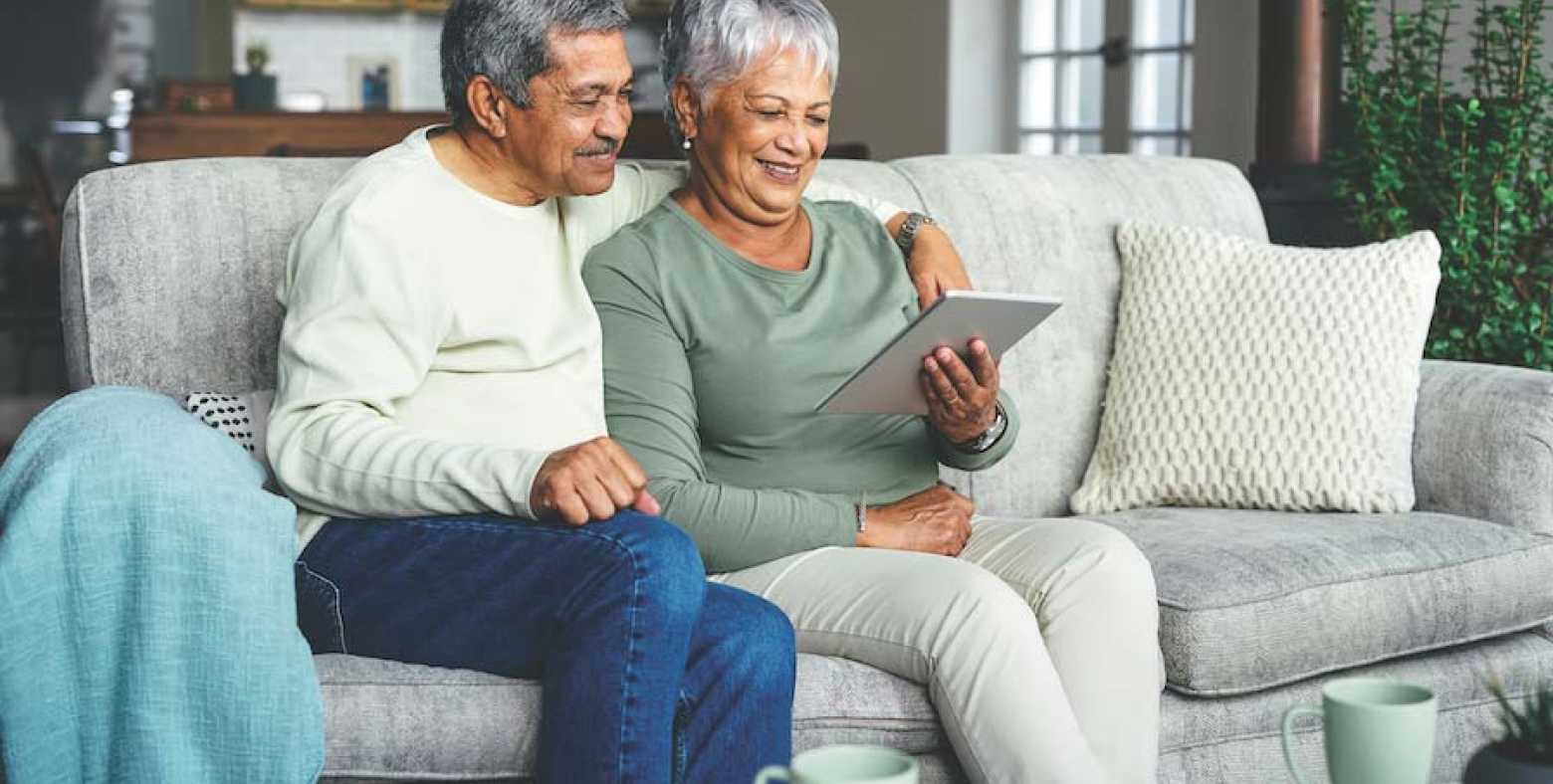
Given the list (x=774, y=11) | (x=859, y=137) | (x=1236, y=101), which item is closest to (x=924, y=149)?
(x=859, y=137)

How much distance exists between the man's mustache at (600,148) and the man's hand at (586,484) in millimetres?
405

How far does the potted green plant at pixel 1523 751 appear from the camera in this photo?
44.4 inches

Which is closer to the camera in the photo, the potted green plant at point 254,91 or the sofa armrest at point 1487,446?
the sofa armrest at point 1487,446

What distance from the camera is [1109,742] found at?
5.83 feet

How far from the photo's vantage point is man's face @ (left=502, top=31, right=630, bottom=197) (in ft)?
6.20

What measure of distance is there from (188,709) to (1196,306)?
4.96ft

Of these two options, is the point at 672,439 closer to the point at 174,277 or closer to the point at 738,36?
the point at 738,36

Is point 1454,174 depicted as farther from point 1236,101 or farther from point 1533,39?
point 1236,101

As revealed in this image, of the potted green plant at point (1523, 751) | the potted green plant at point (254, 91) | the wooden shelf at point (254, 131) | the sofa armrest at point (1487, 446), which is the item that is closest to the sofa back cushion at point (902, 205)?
the sofa armrest at point (1487, 446)

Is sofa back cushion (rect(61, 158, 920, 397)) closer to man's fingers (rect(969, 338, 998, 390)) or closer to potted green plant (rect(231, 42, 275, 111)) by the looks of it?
man's fingers (rect(969, 338, 998, 390))

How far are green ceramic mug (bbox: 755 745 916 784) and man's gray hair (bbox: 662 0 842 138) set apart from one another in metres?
1.17

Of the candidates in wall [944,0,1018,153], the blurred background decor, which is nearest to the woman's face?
the blurred background decor

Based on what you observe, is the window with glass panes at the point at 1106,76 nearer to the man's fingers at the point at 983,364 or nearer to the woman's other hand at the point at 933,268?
the woman's other hand at the point at 933,268

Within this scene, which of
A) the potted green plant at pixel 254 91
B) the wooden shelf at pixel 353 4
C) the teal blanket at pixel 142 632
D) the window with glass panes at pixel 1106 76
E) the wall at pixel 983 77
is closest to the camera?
the teal blanket at pixel 142 632
